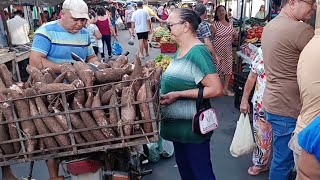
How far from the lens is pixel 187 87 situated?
8.41ft

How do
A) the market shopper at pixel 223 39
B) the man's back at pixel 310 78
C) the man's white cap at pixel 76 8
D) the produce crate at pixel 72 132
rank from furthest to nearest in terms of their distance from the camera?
the market shopper at pixel 223 39 → the man's white cap at pixel 76 8 → the produce crate at pixel 72 132 → the man's back at pixel 310 78

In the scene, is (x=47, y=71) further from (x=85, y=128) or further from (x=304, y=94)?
(x=304, y=94)

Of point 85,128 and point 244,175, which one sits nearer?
point 85,128

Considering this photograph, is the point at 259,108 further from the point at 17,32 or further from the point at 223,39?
the point at 17,32

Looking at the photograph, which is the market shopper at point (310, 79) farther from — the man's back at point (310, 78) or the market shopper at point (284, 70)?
the market shopper at point (284, 70)

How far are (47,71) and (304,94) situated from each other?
1.72 meters

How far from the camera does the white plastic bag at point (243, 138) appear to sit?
11.4 ft

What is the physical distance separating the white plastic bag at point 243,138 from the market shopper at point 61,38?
168cm

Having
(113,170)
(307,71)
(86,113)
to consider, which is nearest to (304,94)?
(307,71)

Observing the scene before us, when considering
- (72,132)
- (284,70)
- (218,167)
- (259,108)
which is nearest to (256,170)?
(218,167)

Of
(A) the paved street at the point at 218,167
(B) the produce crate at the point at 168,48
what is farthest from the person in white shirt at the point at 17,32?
(A) the paved street at the point at 218,167

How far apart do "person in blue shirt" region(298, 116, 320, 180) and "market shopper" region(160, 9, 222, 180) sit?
1.07 metres

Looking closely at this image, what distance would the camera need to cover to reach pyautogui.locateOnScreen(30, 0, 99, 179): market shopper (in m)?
3.07

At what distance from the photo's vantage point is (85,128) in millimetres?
2195
